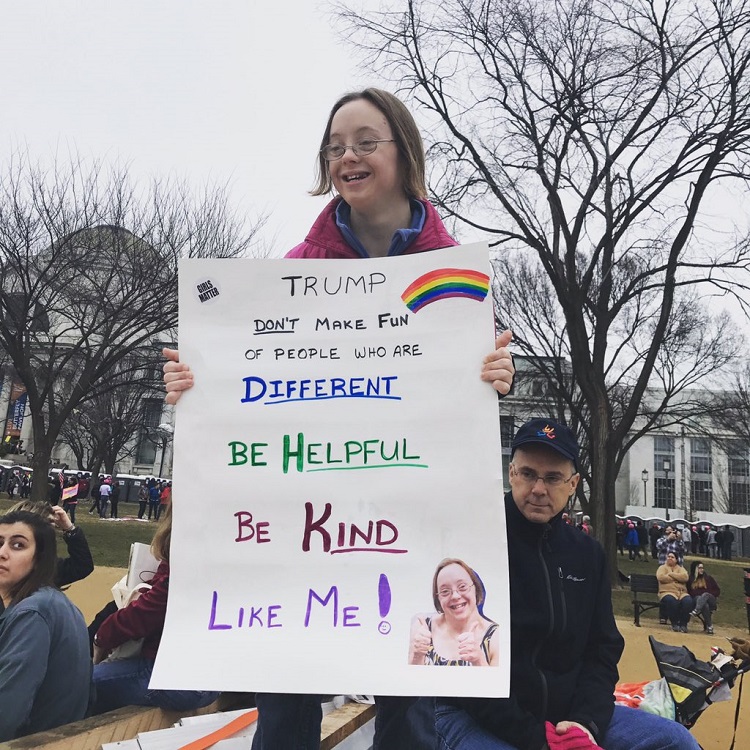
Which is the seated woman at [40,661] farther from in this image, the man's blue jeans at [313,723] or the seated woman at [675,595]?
the seated woman at [675,595]

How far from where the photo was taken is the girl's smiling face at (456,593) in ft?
5.31

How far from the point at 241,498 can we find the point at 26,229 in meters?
15.0

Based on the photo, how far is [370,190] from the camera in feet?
6.67

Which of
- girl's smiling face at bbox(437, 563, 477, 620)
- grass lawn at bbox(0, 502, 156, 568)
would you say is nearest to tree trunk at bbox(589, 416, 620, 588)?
grass lawn at bbox(0, 502, 156, 568)

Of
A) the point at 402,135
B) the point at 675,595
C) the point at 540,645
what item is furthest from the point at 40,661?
the point at 675,595

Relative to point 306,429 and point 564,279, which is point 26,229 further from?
point 306,429

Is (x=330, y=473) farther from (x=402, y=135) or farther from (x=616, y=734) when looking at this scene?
(x=616, y=734)

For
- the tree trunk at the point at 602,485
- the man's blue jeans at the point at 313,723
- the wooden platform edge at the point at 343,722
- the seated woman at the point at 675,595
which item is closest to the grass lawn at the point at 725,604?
the seated woman at the point at 675,595

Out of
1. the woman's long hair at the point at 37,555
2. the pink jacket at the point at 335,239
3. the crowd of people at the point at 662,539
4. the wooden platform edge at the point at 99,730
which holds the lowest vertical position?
the crowd of people at the point at 662,539

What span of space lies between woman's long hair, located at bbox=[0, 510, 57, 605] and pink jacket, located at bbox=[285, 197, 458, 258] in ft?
6.17

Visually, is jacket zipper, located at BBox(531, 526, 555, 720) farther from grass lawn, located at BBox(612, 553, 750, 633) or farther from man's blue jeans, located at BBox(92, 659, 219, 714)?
grass lawn, located at BBox(612, 553, 750, 633)

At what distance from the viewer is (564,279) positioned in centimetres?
1342

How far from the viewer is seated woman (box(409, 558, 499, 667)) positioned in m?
1.58

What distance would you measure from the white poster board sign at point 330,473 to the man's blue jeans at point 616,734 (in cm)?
76
